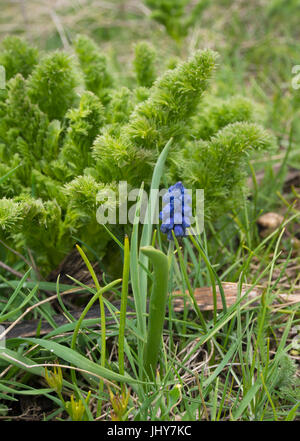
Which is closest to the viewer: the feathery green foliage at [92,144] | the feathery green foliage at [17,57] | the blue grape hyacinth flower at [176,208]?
the blue grape hyacinth flower at [176,208]

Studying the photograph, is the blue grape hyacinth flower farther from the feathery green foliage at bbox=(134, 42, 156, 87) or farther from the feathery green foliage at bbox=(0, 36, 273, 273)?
the feathery green foliage at bbox=(134, 42, 156, 87)

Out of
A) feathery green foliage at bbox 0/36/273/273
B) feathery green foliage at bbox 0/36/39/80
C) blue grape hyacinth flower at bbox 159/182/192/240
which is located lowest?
blue grape hyacinth flower at bbox 159/182/192/240

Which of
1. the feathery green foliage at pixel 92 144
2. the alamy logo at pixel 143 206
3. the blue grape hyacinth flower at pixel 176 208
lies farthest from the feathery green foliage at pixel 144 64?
the blue grape hyacinth flower at pixel 176 208

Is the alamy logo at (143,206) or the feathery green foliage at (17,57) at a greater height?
the feathery green foliage at (17,57)

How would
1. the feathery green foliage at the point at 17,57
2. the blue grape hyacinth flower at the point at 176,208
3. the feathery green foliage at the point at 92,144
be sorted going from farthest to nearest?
the feathery green foliage at the point at 17,57 → the feathery green foliage at the point at 92,144 → the blue grape hyacinth flower at the point at 176,208

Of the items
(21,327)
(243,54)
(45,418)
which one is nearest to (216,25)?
(243,54)

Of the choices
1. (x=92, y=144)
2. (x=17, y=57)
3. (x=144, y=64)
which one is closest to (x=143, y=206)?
(x=92, y=144)

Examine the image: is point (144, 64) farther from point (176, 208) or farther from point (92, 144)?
point (176, 208)

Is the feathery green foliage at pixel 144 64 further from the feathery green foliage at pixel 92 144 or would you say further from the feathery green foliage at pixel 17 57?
the feathery green foliage at pixel 17 57

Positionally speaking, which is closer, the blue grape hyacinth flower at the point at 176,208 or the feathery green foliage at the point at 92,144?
the blue grape hyacinth flower at the point at 176,208

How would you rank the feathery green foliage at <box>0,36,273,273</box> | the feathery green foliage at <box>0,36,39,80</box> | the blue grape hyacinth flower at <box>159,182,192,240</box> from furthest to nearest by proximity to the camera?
the feathery green foliage at <box>0,36,39,80</box> → the feathery green foliage at <box>0,36,273,273</box> → the blue grape hyacinth flower at <box>159,182,192,240</box>

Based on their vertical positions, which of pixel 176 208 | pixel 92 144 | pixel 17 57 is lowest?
pixel 176 208

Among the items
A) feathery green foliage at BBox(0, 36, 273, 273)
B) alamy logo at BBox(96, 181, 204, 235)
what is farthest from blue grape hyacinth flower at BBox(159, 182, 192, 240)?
feathery green foliage at BBox(0, 36, 273, 273)

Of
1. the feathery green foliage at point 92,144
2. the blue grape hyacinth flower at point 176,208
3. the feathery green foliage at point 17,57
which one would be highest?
the feathery green foliage at point 17,57
